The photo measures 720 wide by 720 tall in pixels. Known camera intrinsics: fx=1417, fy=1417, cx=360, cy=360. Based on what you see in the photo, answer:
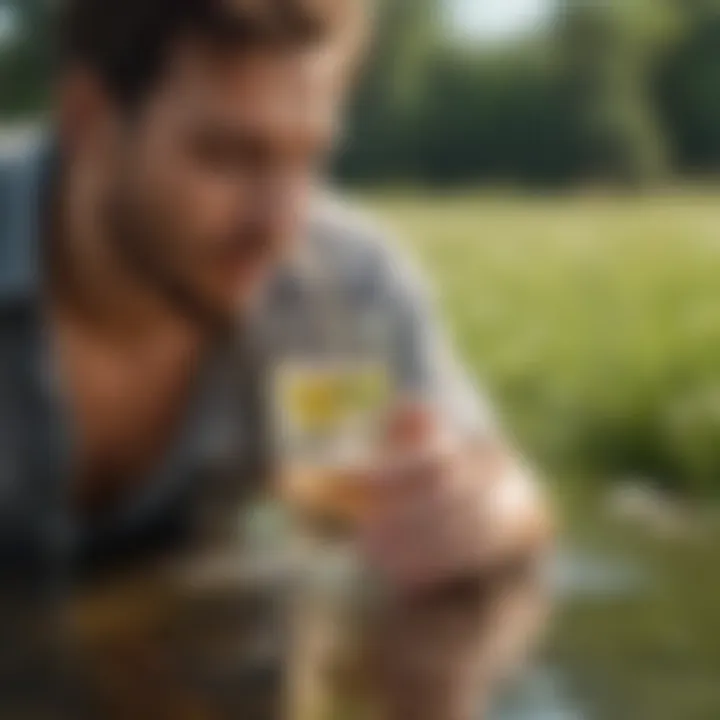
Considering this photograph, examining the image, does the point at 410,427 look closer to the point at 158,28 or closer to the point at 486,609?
the point at 486,609

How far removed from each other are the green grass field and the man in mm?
28

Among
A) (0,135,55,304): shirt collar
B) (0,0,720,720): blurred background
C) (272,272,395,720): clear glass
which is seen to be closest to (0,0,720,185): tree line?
(0,0,720,720): blurred background

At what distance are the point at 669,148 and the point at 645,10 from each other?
0.09m

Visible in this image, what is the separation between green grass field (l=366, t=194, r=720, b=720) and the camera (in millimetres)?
909

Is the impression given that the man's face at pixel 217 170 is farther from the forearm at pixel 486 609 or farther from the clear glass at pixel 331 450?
the forearm at pixel 486 609

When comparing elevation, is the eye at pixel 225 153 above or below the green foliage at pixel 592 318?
above

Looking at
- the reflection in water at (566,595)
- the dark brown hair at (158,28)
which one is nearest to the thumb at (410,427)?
the reflection in water at (566,595)

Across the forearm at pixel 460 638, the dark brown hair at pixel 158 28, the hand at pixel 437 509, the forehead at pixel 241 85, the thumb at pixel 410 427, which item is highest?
the dark brown hair at pixel 158 28

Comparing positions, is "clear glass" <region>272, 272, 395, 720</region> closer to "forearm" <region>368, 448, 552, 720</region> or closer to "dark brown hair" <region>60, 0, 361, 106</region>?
"forearm" <region>368, 448, 552, 720</region>

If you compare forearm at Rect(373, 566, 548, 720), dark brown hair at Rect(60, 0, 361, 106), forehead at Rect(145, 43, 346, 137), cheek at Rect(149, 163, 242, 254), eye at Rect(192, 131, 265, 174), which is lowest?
forearm at Rect(373, 566, 548, 720)

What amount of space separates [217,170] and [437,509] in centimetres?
26

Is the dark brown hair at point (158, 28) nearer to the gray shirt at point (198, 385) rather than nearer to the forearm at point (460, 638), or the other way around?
the gray shirt at point (198, 385)

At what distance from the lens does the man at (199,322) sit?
89 centimetres

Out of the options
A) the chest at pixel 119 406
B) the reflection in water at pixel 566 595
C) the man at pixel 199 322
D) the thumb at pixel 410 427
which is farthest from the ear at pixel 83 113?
the reflection in water at pixel 566 595
